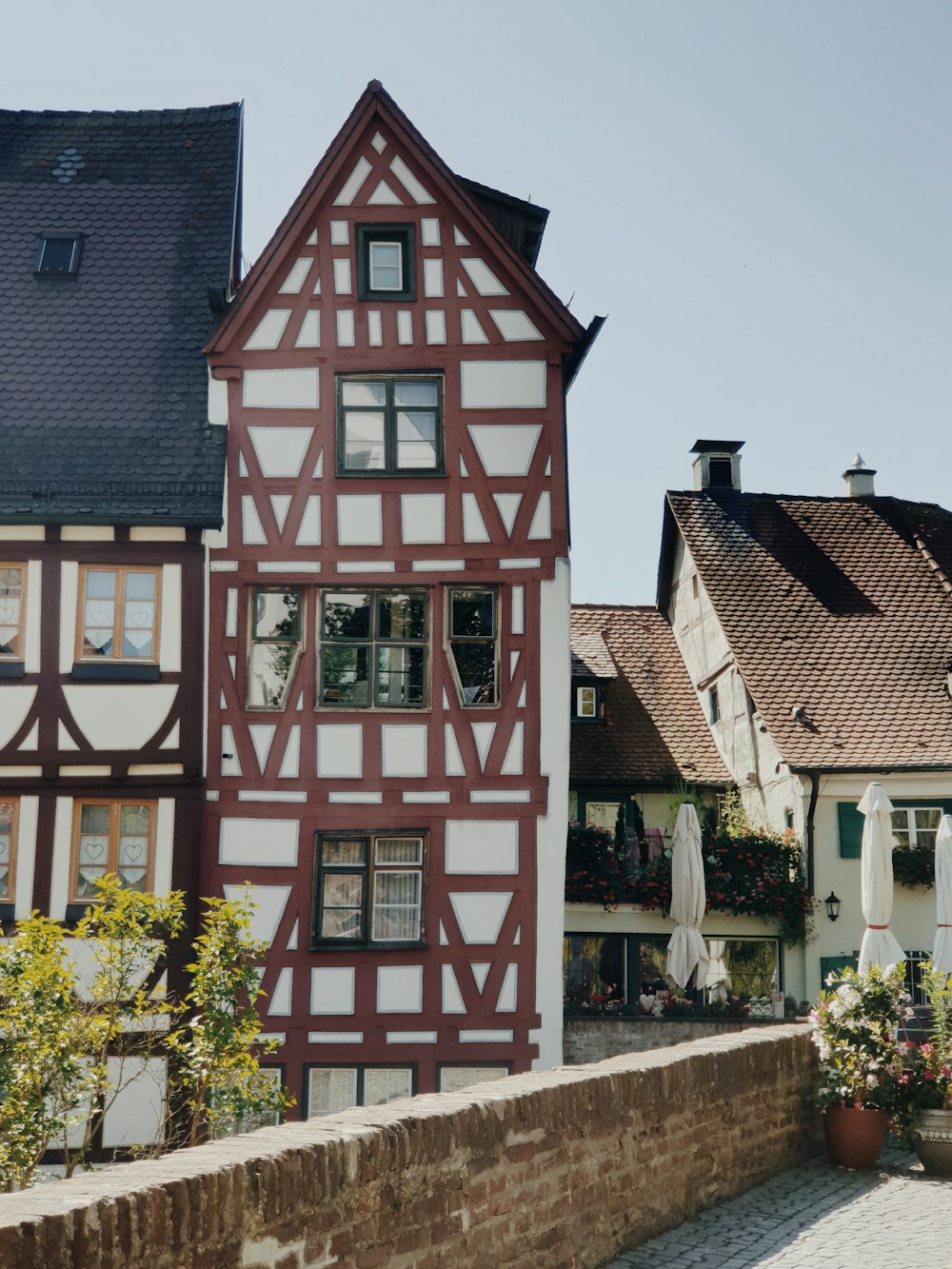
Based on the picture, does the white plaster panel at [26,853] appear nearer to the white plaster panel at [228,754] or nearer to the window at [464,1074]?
the white plaster panel at [228,754]

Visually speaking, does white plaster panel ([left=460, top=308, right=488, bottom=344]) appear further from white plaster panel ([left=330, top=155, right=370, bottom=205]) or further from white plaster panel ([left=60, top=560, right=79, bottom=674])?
white plaster panel ([left=60, top=560, right=79, bottom=674])

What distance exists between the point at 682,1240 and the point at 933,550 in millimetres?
21192

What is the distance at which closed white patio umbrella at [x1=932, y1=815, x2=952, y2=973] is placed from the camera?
18.2 m

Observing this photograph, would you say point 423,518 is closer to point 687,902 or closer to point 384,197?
point 384,197

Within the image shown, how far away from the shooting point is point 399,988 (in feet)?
53.9

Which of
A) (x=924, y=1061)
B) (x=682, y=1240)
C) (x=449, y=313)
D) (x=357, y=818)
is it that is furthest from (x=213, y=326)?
(x=682, y=1240)

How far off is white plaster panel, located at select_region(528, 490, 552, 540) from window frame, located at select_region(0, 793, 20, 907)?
6417mm

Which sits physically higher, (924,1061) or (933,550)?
(933,550)

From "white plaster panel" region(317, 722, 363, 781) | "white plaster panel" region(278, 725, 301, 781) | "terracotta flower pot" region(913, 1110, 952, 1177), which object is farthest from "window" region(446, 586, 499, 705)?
"terracotta flower pot" region(913, 1110, 952, 1177)

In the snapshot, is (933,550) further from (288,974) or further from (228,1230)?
(228,1230)

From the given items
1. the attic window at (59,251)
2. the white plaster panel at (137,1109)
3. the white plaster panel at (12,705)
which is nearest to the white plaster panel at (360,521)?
the white plaster panel at (12,705)

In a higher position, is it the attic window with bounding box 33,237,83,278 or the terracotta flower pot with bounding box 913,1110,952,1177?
the attic window with bounding box 33,237,83,278

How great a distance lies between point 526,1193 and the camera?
702cm

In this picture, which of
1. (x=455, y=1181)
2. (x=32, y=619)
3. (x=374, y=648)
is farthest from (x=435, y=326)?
(x=455, y=1181)
